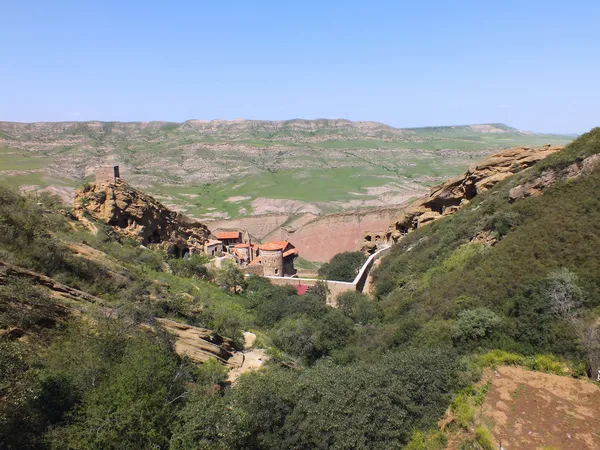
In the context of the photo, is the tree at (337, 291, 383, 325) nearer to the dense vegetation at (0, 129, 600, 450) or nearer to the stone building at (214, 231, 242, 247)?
the dense vegetation at (0, 129, 600, 450)

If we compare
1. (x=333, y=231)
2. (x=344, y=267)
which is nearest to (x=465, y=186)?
(x=344, y=267)

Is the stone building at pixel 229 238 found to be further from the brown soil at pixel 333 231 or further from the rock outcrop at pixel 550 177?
the rock outcrop at pixel 550 177

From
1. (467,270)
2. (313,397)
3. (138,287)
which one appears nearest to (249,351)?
(138,287)

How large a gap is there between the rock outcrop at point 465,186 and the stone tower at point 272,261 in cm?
916

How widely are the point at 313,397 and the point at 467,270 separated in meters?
9.36

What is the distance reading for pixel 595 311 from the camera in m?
10.6

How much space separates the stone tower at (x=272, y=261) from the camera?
28.6m

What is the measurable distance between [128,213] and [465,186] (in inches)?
803

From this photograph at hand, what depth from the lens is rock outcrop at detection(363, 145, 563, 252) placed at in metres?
23.8

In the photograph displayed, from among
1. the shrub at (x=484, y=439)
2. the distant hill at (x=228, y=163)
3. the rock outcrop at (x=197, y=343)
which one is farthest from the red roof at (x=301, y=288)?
the distant hill at (x=228, y=163)

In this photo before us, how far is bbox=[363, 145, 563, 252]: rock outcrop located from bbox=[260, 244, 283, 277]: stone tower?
361 inches

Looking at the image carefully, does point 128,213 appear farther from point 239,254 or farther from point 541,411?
point 541,411

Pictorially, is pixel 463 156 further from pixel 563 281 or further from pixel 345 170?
pixel 563 281

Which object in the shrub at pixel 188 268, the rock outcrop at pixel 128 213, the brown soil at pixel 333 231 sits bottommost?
the brown soil at pixel 333 231
